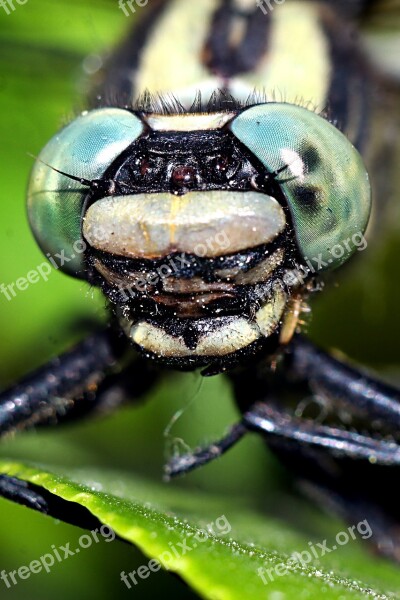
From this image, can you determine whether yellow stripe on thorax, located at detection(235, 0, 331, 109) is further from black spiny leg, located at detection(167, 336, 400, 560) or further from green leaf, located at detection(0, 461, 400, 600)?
green leaf, located at detection(0, 461, 400, 600)

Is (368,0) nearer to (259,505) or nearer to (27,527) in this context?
(259,505)

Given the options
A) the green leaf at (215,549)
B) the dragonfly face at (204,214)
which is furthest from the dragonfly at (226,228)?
the green leaf at (215,549)

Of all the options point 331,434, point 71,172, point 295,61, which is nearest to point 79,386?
point 331,434

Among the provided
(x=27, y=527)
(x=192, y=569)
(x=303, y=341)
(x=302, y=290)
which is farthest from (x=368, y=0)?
(x=192, y=569)

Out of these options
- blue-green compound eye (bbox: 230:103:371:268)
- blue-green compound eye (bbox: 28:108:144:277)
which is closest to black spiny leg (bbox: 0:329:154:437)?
blue-green compound eye (bbox: 28:108:144:277)

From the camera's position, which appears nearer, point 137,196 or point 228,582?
point 228,582

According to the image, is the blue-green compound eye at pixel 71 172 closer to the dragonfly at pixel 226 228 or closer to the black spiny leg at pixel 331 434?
the dragonfly at pixel 226 228

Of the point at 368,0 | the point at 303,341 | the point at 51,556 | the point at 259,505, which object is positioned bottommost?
the point at 259,505
